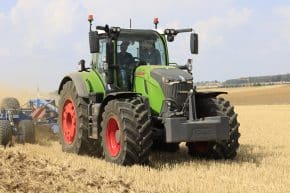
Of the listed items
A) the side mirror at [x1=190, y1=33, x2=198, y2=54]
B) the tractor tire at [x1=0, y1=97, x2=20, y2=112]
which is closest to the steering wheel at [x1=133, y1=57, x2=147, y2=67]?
the side mirror at [x1=190, y1=33, x2=198, y2=54]

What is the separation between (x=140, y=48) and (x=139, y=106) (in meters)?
1.80

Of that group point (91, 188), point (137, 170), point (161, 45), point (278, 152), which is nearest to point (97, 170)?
point (137, 170)

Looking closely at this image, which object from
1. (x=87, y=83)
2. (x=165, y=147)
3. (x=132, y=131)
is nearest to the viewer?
(x=132, y=131)

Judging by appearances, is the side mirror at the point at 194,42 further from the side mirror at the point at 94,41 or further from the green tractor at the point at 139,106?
the side mirror at the point at 94,41

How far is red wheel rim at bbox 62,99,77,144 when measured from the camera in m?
10.2

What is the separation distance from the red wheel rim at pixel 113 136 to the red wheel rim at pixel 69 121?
1528 mm

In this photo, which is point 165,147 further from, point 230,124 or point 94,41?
point 94,41

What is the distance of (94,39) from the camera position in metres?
8.73

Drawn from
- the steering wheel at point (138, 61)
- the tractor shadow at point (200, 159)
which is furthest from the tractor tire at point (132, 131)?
the steering wheel at point (138, 61)

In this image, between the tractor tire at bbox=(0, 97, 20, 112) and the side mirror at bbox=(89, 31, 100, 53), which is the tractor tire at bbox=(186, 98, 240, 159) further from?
the tractor tire at bbox=(0, 97, 20, 112)

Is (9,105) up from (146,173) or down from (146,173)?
up

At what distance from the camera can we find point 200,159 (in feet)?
30.5

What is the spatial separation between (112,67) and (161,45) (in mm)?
1096

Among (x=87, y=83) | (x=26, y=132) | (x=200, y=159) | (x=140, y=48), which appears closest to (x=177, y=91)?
(x=140, y=48)
